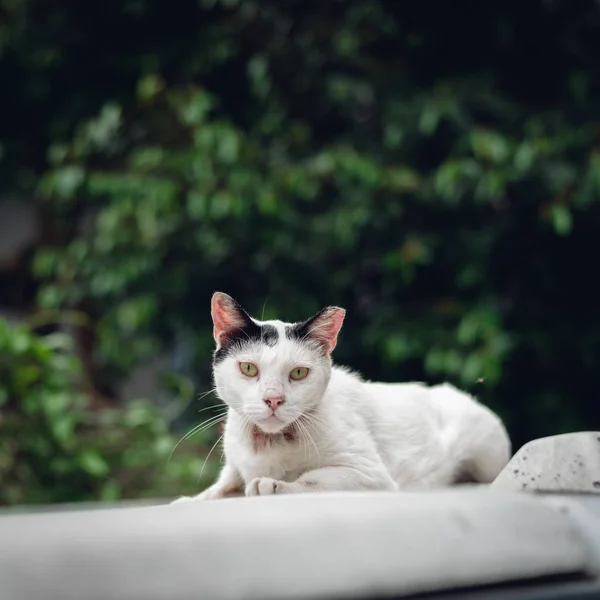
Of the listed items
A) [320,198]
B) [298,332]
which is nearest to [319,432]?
[298,332]

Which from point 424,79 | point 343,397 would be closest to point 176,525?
point 343,397

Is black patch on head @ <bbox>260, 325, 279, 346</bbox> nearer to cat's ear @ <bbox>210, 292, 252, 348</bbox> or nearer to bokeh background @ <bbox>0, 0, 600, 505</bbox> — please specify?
cat's ear @ <bbox>210, 292, 252, 348</bbox>

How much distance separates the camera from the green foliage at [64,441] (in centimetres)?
240

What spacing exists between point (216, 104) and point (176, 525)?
9.41 ft

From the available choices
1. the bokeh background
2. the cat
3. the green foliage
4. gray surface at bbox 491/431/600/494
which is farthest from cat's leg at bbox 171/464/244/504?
the bokeh background

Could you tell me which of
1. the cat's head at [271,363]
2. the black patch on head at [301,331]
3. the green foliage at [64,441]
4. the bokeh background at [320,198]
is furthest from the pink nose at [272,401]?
the bokeh background at [320,198]

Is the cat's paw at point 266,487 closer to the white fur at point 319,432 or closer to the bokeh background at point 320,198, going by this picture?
the white fur at point 319,432

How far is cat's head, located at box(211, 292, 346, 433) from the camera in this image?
37.5 inches

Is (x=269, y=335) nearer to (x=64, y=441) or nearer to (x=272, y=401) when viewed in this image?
(x=272, y=401)

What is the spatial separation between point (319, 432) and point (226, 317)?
0.19 m

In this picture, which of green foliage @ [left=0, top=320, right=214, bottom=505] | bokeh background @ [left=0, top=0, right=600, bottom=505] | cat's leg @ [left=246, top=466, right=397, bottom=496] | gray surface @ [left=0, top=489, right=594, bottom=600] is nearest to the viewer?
gray surface @ [left=0, top=489, right=594, bottom=600]

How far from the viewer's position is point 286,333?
103 centimetres

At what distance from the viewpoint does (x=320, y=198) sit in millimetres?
3109

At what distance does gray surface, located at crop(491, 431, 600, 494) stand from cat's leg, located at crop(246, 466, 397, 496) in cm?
17
